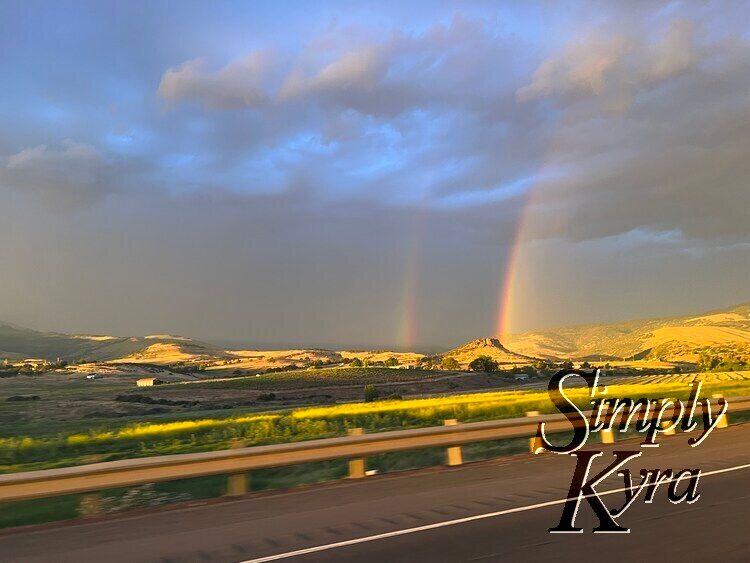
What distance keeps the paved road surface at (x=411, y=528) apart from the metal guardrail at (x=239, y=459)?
50cm

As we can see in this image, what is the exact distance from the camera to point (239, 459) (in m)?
9.64

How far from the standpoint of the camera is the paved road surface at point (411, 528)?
20.6 ft

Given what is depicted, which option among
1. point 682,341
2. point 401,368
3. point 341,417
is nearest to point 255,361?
point 401,368

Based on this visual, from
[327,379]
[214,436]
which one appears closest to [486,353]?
[327,379]

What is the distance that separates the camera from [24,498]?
8.00 metres

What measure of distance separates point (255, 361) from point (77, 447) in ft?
322

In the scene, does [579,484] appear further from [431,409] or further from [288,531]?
[431,409]

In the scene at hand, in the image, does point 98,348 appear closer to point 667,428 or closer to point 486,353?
point 486,353

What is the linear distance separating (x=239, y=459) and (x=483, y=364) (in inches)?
2849

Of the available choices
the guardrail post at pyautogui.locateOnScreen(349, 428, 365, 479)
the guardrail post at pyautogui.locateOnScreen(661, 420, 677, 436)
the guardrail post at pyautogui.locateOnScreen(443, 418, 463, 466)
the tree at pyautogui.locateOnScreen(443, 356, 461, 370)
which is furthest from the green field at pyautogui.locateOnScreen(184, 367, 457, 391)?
the guardrail post at pyautogui.locateOnScreen(349, 428, 365, 479)

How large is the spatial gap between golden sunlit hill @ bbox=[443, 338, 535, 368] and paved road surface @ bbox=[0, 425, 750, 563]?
74663 millimetres

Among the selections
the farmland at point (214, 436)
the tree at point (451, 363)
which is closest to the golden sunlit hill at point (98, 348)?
the tree at point (451, 363)

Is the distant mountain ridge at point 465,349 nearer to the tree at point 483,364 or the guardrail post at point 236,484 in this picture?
the tree at point 483,364

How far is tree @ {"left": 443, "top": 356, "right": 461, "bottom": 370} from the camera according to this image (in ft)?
266
